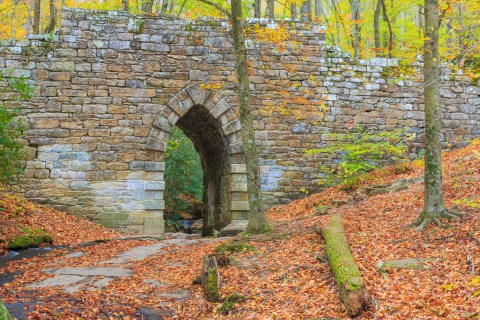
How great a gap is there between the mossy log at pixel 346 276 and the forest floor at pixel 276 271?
96 mm

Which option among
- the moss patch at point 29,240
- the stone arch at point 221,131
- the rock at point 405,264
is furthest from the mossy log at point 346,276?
the stone arch at point 221,131

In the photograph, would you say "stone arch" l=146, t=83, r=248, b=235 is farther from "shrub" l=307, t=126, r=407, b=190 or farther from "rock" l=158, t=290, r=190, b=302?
"rock" l=158, t=290, r=190, b=302

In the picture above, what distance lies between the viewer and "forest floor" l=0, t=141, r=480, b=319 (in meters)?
4.55

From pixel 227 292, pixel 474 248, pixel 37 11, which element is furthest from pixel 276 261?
pixel 37 11

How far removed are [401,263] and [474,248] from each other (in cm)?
79

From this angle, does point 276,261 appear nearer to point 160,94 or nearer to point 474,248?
point 474,248

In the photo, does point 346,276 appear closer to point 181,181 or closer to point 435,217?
point 435,217

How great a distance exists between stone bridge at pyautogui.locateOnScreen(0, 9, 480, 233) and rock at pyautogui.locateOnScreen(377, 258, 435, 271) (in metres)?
6.61

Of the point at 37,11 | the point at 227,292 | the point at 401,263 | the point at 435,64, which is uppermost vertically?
the point at 37,11

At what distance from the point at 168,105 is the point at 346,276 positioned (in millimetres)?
7773

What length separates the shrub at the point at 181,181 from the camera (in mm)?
18188

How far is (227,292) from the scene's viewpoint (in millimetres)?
5406

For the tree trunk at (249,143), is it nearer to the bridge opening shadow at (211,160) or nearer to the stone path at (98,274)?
the stone path at (98,274)

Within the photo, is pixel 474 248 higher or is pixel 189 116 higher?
pixel 189 116
